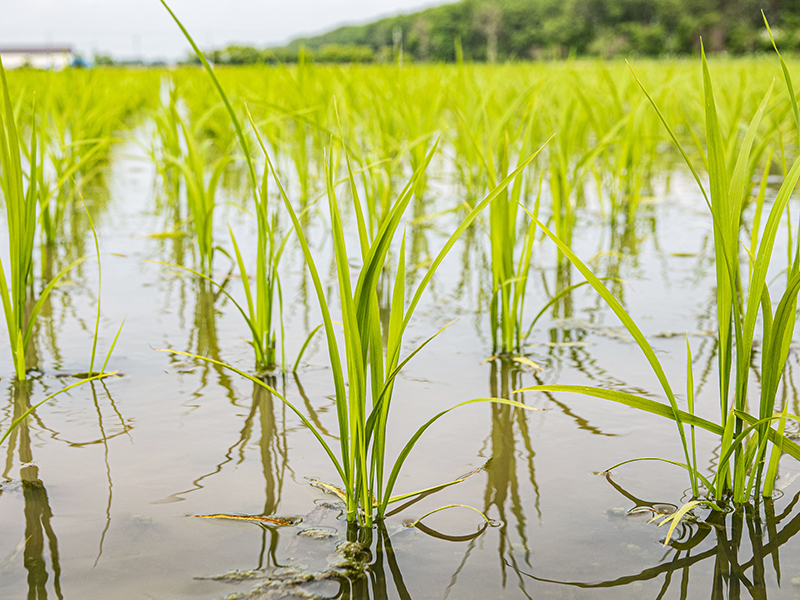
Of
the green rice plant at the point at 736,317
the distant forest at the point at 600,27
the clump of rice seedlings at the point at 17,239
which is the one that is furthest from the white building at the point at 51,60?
the distant forest at the point at 600,27

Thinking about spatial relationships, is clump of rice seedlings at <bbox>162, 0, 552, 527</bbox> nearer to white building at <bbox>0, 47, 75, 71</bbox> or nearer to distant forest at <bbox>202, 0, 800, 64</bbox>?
white building at <bbox>0, 47, 75, 71</bbox>

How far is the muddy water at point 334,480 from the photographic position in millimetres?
849

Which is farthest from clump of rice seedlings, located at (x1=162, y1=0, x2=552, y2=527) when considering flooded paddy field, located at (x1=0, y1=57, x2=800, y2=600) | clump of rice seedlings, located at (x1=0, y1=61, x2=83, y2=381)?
clump of rice seedlings, located at (x1=0, y1=61, x2=83, y2=381)

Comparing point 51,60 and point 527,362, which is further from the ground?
point 51,60

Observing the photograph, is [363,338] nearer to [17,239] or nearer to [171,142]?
[17,239]

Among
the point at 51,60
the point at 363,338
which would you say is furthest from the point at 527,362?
the point at 51,60

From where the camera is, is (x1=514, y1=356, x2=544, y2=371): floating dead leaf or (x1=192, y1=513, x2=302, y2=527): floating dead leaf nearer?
(x1=192, y1=513, x2=302, y2=527): floating dead leaf

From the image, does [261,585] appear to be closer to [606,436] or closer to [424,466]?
[424,466]

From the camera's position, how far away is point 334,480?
3.53ft

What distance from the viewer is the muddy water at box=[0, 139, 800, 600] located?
0.85 m

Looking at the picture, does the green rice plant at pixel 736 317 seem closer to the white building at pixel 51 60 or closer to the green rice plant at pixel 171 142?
the white building at pixel 51 60

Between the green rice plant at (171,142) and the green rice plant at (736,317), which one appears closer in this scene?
the green rice plant at (736,317)

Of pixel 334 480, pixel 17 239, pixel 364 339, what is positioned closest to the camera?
pixel 364 339

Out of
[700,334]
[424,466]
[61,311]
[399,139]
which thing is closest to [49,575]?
[424,466]
